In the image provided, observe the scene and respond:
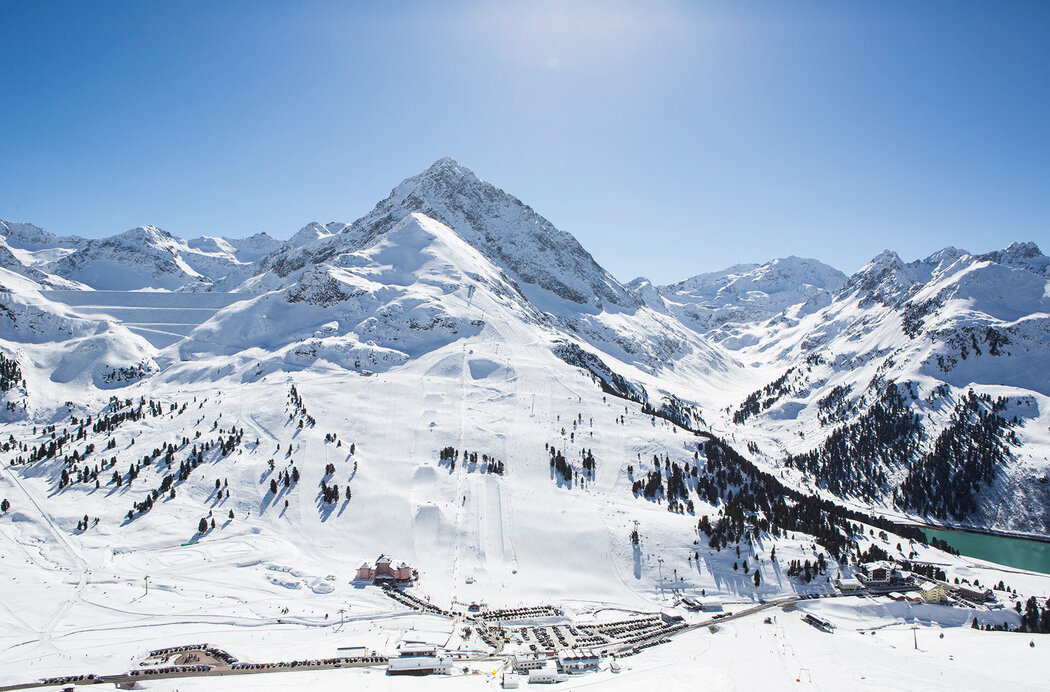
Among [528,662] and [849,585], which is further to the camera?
[849,585]

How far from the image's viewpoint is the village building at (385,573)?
93.8 m

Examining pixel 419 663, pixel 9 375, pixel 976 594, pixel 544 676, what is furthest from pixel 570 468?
pixel 9 375

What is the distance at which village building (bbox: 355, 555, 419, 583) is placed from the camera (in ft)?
308

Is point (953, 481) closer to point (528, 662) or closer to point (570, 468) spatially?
point (570, 468)

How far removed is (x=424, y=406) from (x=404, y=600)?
82.7 metres

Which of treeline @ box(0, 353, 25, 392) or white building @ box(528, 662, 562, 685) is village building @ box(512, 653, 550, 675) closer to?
white building @ box(528, 662, 562, 685)

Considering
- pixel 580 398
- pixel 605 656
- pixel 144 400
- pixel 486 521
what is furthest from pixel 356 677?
pixel 144 400

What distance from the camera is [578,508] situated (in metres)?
122

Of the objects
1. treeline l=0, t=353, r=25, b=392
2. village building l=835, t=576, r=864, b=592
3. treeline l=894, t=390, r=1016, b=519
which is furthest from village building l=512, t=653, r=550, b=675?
treeline l=0, t=353, r=25, b=392

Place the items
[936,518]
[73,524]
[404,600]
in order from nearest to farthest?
[404,600], [73,524], [936,518]

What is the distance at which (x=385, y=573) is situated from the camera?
94.0m

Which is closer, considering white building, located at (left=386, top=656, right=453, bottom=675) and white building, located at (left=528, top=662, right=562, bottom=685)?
white building, located at (left=528, top=662, right=562, bottom=685)

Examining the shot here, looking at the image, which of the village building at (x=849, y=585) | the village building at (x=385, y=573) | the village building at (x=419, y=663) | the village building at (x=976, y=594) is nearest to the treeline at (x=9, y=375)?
the village building at (x=385, y=573)

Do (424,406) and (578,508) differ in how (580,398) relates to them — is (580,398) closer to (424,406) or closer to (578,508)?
(424,406)
